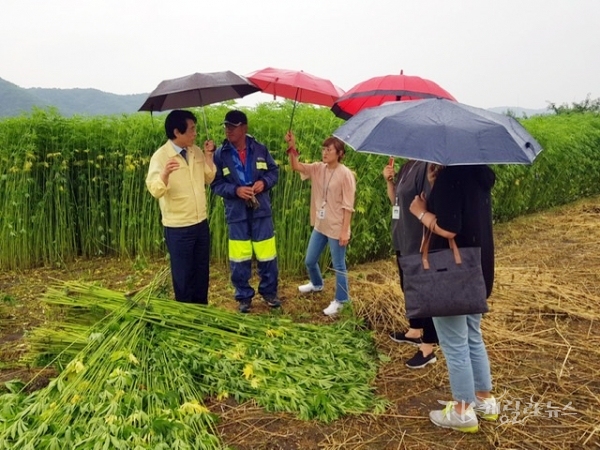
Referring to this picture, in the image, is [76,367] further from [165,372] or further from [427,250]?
[427,250]

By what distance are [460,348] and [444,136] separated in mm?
1193

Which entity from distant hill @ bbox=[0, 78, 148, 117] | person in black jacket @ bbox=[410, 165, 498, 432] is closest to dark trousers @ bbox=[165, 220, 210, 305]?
person in black jacket @ bbox=[410, 165, 498, 432]

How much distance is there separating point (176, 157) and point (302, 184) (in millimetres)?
2369

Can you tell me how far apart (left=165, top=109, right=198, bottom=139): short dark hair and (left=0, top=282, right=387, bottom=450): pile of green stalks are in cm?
129

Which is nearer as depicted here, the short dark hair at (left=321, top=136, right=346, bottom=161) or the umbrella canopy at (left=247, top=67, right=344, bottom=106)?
the umbrella canopy at (left=247, top=67, right=344, bottom=106)

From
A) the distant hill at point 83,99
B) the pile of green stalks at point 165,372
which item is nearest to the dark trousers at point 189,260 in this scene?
the pile of green stalks at point 165,372

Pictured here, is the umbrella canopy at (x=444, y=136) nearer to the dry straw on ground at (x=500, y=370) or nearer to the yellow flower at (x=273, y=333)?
the dry straw on ground at (x=500, y=370)

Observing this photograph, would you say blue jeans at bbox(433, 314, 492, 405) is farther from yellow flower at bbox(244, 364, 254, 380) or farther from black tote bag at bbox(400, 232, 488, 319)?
yellow flower at bbox(244, 364, 254, 380)

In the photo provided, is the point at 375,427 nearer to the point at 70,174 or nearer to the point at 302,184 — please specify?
the point at 302,184

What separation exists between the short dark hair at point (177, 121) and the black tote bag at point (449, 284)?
2306mm

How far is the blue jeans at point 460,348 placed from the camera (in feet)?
9.70

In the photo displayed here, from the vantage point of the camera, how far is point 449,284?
280 cm

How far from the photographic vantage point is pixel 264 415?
126 inches

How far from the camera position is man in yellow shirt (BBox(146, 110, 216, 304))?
430cm
